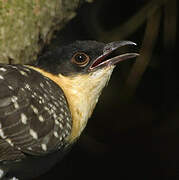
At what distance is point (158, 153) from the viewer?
20.0 ft

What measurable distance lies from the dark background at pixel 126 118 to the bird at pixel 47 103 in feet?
4.81

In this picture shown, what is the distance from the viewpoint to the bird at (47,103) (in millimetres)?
3896

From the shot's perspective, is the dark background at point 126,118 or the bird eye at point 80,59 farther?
the dark background at point 126,118

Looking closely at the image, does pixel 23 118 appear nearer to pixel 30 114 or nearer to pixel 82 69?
pixel 30 114

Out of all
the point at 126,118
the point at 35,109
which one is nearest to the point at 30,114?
the point at 35,109

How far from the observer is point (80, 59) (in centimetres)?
453

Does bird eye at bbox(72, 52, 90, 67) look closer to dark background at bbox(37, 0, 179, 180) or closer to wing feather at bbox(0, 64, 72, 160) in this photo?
wing feather at bbox(0, 64, 72, 160)

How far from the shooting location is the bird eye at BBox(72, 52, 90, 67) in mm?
4523

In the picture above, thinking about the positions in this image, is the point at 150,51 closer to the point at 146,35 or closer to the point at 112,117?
the point at 146,35

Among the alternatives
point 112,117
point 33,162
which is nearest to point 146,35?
point 112,117

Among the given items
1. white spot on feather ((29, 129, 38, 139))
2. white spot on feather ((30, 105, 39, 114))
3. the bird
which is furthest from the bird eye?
white spot on feather ((29, 129, 38, 139))

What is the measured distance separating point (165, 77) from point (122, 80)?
48 cm

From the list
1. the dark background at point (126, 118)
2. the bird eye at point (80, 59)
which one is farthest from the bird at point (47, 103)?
the dark background at point (126, 118)

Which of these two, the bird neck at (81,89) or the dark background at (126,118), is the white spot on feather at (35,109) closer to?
the bird neck at (81,89)
